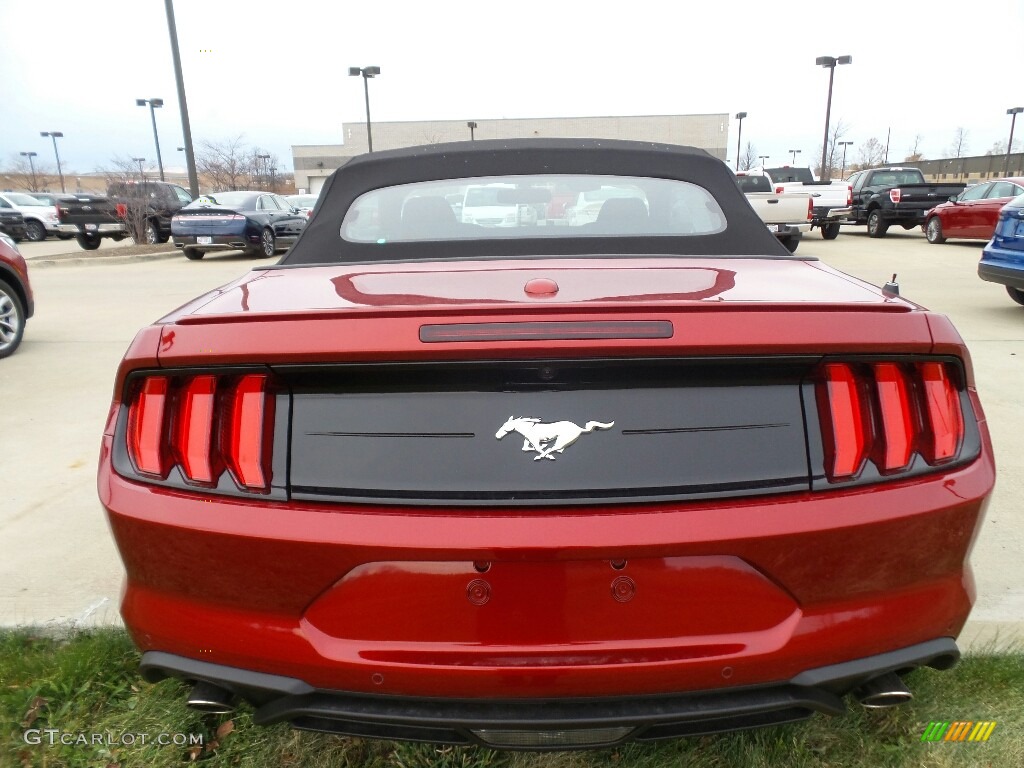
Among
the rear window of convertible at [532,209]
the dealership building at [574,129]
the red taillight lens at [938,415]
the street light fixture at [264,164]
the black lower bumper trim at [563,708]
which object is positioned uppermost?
the dealership building at [574,129]

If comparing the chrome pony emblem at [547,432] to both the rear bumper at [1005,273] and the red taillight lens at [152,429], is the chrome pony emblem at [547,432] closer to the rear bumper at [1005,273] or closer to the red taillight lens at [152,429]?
the red taillight lens at [152,429]

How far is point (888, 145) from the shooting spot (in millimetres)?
72562

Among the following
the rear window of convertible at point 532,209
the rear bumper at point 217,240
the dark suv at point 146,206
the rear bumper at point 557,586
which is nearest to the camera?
the rear bumper at point 557,586

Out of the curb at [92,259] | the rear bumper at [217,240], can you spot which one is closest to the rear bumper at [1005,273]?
the rear bumper at [217,240]

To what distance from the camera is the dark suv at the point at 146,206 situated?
18.8m

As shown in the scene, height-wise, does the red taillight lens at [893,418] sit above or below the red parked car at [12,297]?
above

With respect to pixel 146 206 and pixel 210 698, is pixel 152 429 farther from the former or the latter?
pixel 146 206

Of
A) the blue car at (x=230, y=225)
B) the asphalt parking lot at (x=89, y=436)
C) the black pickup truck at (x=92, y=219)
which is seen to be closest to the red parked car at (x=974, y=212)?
the asphalt parking lot at (x=89, y=436)

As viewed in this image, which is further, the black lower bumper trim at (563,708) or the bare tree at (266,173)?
the bare tree at (266,173)

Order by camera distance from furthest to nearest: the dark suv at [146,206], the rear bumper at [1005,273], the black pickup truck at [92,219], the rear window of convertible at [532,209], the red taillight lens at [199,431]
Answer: the dark suv at [146,206] → the black pickup truck at [92,219] → the rear bumper at [1005,273] → the rear window of convertible at [532,209] → the red taillight lens at [199,431]

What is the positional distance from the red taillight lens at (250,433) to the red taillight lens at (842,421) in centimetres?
116

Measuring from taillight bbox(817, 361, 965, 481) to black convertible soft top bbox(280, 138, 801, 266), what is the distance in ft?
3.38

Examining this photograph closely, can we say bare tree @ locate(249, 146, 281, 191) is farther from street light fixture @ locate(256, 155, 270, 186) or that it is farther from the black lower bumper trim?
the black lower bumper trim
